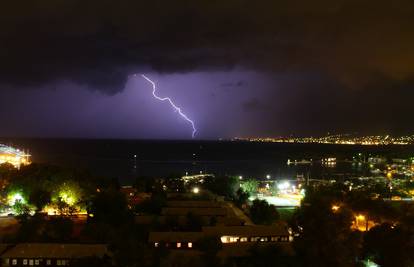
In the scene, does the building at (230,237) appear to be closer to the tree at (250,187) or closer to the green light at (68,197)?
the green light at (68,197)

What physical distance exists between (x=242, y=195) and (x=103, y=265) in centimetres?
1585

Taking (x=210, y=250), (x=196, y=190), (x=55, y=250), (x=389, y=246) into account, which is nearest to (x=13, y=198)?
(x=55, y=250)

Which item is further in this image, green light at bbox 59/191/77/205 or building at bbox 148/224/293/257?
green light at bbox 59/191/77/205

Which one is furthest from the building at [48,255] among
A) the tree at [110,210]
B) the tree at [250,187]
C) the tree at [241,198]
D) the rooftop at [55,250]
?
the tree at [250,187]

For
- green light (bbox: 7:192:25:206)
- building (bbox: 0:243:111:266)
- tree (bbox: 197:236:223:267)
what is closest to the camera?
tree (bbox: 197:236:223:267)

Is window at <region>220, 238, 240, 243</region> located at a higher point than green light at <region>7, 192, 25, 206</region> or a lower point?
lower

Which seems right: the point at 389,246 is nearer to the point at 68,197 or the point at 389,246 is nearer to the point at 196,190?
the point at 68,197

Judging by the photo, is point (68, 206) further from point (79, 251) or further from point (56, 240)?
point (79, 251)

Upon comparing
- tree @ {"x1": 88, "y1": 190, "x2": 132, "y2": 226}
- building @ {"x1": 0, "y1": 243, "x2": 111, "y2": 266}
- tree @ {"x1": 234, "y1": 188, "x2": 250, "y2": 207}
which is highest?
tree @ {"x1": 88, "y1": 190, "x2": 132, "y2": 226}

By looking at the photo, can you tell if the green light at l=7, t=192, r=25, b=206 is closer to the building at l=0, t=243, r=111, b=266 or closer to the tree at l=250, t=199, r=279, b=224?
the building at l=0, t=243, r=111, b=266

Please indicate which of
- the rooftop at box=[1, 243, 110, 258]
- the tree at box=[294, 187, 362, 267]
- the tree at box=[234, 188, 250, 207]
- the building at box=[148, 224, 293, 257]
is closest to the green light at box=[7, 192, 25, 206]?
the rooftop at box=[1, 243, 110, 258]

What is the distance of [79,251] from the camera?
1420cm

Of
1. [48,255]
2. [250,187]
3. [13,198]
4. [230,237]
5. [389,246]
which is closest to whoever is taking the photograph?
[48,255]

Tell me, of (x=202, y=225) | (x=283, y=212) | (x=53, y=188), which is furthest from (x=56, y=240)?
(x=283, y=212)
